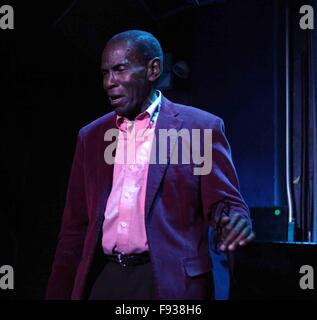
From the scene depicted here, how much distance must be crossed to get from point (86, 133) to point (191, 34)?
62.8 inches

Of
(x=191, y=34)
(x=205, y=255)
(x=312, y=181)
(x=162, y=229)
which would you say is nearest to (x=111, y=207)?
(x=162, y=229)

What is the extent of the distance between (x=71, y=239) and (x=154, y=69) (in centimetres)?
86

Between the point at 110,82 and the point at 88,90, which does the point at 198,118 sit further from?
the point at 88,90

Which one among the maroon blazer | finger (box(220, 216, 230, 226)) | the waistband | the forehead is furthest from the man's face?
finger (box(220, 216, 230, 226))

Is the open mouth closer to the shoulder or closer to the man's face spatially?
the man's face

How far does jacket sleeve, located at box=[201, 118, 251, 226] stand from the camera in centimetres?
163

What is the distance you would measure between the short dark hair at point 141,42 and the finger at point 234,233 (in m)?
0.96

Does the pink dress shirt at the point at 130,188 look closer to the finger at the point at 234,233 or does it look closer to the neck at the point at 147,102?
the neck at the point at 147,102

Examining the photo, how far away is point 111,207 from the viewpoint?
1.77 meters

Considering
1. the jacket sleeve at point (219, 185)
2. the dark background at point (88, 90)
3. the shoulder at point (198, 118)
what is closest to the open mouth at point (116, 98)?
the shoulder at point (198, 118)

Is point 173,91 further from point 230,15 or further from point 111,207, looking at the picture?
point 111,207

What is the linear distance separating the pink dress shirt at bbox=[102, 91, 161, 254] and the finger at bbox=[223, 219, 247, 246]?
0.39 meters

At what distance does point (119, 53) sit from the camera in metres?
1.93

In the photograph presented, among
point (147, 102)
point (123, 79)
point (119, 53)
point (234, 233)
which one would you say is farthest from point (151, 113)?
point (234, 233)
